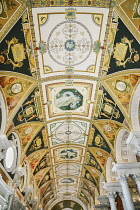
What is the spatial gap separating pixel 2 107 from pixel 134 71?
6.75 metres

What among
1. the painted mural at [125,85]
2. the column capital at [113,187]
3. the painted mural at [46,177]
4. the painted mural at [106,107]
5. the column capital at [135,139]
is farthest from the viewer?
the painted mural at [46,177]

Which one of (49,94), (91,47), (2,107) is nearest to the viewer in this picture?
(91,47)

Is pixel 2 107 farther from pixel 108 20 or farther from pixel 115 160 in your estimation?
pixel 115 160

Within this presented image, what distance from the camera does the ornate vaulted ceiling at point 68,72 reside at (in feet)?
23.5

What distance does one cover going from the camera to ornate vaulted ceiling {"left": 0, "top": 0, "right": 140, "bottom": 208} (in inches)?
282

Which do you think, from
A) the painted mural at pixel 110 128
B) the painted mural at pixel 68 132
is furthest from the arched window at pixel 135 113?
the painted mural at pixel 68 132

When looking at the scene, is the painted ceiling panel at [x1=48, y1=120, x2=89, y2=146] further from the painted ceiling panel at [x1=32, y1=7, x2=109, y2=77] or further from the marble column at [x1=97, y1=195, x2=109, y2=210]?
the marble column at [x1=97, y1=195, x2=109, y2=210]

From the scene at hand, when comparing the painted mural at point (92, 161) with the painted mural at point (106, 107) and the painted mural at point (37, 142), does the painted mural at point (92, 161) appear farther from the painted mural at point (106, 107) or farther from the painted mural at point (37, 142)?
the painted mural at point (106, 107)

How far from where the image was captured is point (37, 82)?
971 centimetres

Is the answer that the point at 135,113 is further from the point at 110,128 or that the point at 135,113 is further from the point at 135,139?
the point at 110,128

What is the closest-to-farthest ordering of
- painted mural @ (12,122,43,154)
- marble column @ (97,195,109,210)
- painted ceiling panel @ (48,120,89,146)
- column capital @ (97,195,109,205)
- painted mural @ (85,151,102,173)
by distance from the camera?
painted mural @ (12,122,43,154)
painted ceiling panel @ (48,120,89,146)
painted mural @ (85,151,102,173)
marble column @ (97,195,109,210)
column capital @ (97,195,109,205)

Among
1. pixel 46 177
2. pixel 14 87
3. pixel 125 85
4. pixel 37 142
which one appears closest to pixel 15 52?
pixel 14 87

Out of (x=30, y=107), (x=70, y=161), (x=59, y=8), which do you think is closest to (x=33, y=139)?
(x=30, y=107)

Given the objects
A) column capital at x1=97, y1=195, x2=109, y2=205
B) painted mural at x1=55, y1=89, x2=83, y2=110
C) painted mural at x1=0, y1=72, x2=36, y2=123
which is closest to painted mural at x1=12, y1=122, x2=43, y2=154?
painted mural at x1=0, y1=72, x2=36, y2=123
